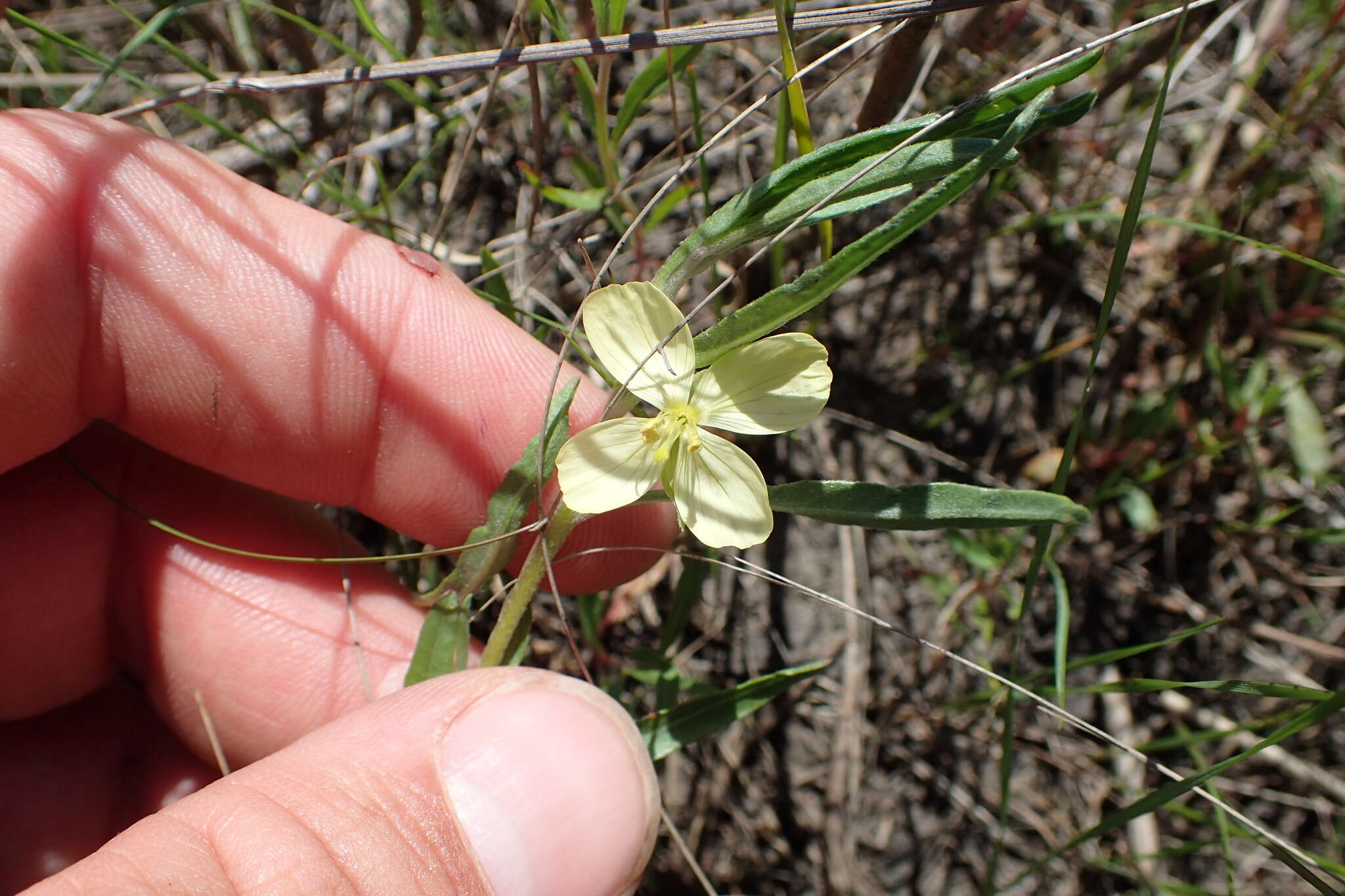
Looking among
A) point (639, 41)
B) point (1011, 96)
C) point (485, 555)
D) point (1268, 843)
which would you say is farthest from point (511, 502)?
point (1268, 843)

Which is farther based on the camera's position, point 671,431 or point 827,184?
point 671,431

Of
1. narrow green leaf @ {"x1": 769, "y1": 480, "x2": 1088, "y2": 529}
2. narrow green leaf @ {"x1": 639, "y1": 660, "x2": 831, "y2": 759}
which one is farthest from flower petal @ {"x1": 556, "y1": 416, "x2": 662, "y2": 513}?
narrow green leaf @ {"x1": 639, "y1": 660, "x2": 831, "y2": 759}

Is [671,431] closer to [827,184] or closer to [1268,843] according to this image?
[827,184]

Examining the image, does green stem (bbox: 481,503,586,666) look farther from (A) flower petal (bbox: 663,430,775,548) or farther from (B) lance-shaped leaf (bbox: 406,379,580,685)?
(A) flower petal (bbox: 663,430,775,548)

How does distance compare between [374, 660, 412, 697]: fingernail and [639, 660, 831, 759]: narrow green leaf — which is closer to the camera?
[639, 660, 831, 759]: narrow green leaf

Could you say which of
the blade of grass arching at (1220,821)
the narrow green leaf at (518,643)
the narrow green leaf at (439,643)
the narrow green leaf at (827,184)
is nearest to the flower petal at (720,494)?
the narrow green leaf at (827,184)

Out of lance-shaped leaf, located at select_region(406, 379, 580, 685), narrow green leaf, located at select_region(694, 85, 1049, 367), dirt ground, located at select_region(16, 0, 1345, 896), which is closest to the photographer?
narrow green leaf, located at select_region(694, 85, 1049, 367)
